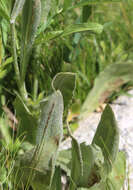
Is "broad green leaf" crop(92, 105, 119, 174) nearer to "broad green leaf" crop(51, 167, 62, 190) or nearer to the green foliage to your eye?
the green foliage

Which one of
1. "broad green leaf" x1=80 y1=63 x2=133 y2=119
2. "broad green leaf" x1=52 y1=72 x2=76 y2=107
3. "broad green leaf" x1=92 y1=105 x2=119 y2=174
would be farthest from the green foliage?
"broad green leaf" x1=80 y1=63 x2=133 y2=119

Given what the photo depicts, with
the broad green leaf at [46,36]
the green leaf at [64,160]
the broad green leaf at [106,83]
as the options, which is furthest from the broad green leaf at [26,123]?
the broad green leaf at [106,83]

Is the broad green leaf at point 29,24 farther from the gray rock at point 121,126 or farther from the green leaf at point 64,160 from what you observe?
the gray rock at point 121,126

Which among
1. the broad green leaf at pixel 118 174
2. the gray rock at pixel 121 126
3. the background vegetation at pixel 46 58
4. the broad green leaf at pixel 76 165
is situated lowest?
the gray rock at pixel 121 126

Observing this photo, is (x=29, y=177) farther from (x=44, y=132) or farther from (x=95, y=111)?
(x=95, y=111)

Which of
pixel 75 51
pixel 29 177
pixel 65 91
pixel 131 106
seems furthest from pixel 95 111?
pixel 29 177

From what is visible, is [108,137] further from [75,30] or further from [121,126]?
[121,126]

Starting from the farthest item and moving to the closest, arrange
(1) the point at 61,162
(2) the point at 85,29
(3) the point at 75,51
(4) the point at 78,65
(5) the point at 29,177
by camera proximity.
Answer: (4) the point at 78,65, (3) the point at 75,51, (1) the point at 61,162, (2) the point at 85,29, (5) the point at 29,177
